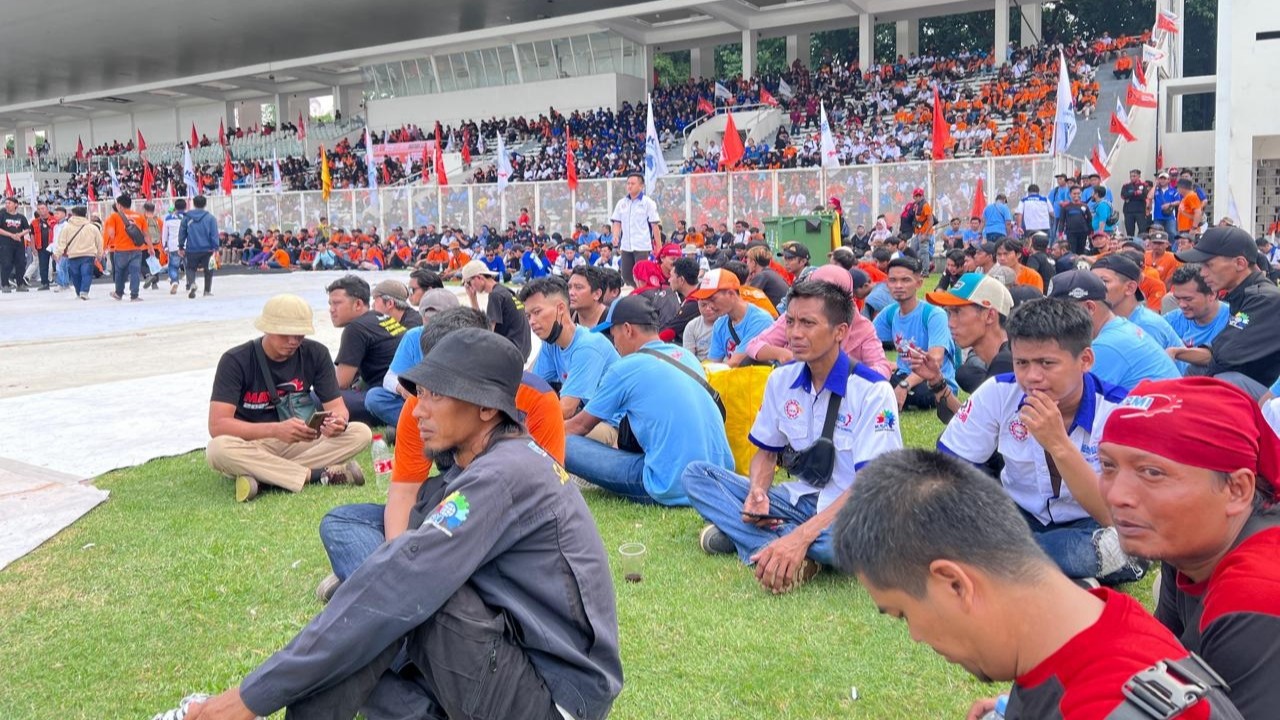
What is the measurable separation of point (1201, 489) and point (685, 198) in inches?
968

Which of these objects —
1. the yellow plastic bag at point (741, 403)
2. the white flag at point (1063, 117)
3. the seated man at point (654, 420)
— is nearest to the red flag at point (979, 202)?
the white flag at point (1063, 117)

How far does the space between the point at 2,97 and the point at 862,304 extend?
225 ft

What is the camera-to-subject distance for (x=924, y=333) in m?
8.02

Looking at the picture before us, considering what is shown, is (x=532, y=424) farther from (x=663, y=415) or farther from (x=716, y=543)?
(x=663, y=415)

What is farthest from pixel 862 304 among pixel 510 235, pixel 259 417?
pixel 510 235

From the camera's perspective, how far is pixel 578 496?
279 cm

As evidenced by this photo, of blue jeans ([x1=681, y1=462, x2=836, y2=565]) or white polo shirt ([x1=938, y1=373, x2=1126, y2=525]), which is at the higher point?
white polo shirt ([x1=938, y1=373, x2=1126, y2=525])

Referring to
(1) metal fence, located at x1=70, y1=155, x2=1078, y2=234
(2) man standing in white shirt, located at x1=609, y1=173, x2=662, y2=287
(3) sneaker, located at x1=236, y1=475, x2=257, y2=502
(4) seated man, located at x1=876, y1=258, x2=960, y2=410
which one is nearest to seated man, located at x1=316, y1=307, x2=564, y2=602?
(3) sneaker, located at x1=236, y1=475, x2=257, y2=502

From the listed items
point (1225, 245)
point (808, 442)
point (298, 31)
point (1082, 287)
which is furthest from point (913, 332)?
point (298, 31)

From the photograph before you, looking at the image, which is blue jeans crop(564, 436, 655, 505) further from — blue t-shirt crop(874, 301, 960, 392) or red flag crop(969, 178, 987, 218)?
red flag crop(969, 178, 987, 218)

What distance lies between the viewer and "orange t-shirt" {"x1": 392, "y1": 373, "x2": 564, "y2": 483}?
402cm

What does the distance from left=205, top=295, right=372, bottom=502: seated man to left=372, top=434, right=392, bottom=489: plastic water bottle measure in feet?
1.08

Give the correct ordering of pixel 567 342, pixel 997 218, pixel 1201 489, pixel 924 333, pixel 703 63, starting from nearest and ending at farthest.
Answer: pixel 1201 489, pixel 567 342, pixel 924 333, pixel 997 218, pixel 703 63

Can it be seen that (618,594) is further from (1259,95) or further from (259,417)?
(1259,95)
